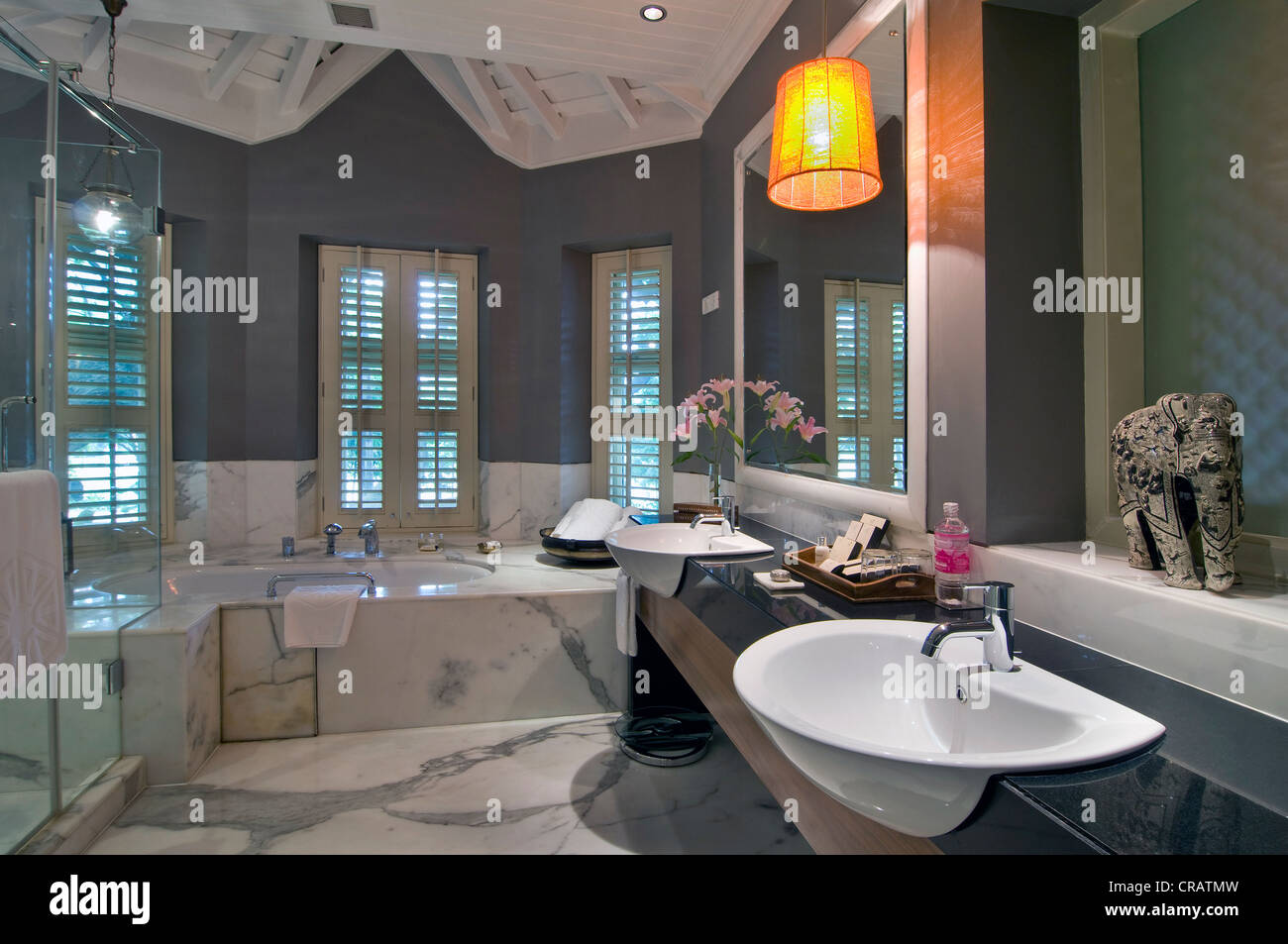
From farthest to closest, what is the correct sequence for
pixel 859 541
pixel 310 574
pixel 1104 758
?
pixel 310 574 < pixel 859 541 < pixel 1104 758

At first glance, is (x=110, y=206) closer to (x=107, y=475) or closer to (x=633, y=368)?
(x=107, y=475)

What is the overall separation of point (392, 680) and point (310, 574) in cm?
57

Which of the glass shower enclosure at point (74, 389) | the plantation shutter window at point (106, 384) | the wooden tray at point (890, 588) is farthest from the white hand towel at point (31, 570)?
the wooden tray at point (890, 588)

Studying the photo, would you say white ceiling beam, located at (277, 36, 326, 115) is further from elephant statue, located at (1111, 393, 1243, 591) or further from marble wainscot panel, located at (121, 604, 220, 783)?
elephant statue, located at (1111, 393, 1243, 591)

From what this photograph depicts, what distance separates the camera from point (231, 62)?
327 centimetres

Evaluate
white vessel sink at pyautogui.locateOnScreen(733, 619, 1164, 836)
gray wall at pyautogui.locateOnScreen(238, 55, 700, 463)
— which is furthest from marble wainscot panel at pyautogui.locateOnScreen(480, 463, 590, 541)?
white vessel sink at pyautogui.locateOnScreen(733, 619, 1164, 836)

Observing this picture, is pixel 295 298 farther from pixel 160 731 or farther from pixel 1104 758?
pixel 1104 758

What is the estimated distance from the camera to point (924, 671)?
3.32ft

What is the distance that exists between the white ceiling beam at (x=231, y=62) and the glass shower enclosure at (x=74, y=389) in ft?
3.38

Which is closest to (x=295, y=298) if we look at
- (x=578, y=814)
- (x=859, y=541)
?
(x=578, y=814)

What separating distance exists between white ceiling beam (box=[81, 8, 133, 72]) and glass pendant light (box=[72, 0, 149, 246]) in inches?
27.8

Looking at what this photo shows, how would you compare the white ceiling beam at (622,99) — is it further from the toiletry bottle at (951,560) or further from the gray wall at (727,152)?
the toiletry bottle at (951,560)

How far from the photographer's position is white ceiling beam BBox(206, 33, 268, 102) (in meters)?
3.20

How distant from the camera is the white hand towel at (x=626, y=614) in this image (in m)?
2.46
